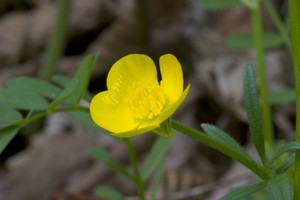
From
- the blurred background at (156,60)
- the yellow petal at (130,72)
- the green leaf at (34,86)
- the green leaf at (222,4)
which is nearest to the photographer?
the yellow petal at (130,72)

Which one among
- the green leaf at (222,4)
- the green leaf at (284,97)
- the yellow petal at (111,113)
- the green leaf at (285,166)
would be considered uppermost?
the yellow petal at (111,113)

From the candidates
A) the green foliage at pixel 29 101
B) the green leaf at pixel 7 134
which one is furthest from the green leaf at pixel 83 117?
the green leaf at pixel 7 134

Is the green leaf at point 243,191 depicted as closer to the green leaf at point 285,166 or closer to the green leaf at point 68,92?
the green leaf at point 285,166

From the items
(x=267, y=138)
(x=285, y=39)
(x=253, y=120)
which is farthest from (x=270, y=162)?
(x=285, y=39)

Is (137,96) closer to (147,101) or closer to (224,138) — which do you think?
(147,101)

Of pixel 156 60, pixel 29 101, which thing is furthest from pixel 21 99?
pixel 156 60

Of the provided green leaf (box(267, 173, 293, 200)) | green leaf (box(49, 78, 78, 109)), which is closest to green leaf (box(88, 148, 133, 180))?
green leaf (box(49, 78, 78, 109))

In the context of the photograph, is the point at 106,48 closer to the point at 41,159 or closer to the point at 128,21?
the point at 128,21
